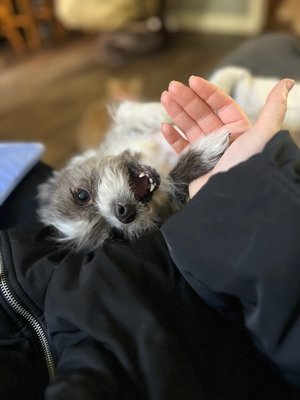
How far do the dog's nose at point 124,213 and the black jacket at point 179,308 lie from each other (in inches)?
3.4

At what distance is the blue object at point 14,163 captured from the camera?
1076 mm

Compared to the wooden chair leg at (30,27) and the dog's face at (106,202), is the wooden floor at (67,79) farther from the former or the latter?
the dog's face at (106,202)

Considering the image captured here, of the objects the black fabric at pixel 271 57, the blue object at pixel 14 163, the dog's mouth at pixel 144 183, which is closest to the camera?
the dog's mouth at pixel 144 183

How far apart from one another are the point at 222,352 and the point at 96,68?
10.00ft

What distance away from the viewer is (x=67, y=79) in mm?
3340

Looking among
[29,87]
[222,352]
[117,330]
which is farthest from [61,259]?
[29,87]

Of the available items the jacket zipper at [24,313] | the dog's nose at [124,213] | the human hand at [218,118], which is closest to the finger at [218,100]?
the human hand at [218,118]

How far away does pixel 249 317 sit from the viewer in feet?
2.20

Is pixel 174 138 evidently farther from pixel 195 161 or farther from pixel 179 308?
pixel 179 308

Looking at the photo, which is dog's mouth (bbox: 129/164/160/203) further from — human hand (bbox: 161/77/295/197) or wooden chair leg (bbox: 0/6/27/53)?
wooden chair leg (bbox: 0/6/27/53)

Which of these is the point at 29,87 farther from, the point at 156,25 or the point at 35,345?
the point at 35,345

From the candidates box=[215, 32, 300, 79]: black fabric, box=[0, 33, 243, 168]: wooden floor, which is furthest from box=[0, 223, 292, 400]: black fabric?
box=[0, 33, 243, 168]: wooden floor

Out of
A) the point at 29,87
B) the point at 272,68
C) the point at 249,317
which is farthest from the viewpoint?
the point at 29,87

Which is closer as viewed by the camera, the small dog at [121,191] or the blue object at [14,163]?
the small dog at [121,191]
